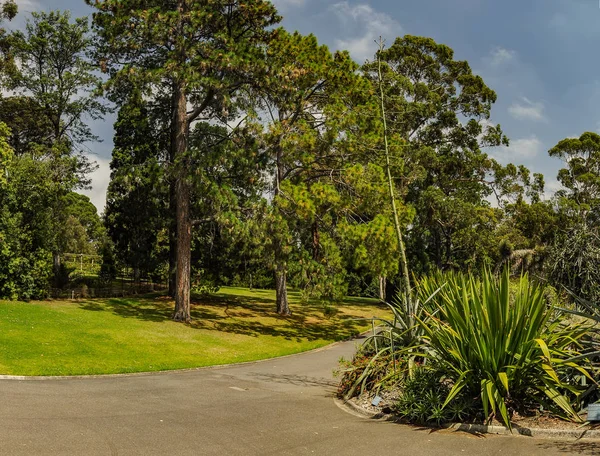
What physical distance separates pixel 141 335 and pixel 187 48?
13143 millimetres

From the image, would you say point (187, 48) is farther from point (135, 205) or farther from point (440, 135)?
point (440, 135)

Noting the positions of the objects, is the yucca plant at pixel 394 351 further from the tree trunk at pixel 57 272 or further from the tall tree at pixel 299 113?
the tree trunk at pixel 57 272

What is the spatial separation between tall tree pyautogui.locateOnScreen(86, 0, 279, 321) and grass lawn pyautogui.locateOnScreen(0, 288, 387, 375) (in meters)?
2.76

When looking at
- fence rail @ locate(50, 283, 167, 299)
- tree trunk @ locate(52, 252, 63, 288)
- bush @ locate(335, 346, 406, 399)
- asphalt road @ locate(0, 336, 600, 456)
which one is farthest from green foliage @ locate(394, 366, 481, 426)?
tree trunk @ locate(52, 252, 63, 288)

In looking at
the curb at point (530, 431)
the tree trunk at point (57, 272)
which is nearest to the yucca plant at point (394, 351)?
the curb at point (530, 431)

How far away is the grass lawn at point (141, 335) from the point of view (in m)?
15.1

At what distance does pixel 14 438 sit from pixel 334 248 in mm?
18287

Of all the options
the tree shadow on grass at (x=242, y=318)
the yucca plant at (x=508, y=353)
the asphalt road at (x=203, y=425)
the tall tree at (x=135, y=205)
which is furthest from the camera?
the tall tree at (x=135, y=205)

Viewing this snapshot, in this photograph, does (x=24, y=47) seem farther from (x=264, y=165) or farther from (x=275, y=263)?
(x=275, y=263)

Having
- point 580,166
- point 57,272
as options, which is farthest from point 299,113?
point 580,166

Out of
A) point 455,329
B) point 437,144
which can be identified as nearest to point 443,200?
point 437,144

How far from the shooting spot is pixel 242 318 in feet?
91.2

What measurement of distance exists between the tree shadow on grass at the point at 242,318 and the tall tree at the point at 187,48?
200cm

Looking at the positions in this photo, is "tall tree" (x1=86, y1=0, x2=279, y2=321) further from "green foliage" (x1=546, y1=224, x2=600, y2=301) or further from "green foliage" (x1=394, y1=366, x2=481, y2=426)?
"green foliage" (x1=394, y1=366, x2=481, y2=426)
